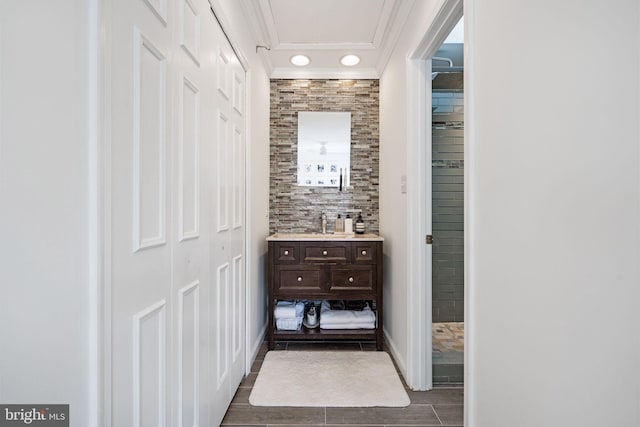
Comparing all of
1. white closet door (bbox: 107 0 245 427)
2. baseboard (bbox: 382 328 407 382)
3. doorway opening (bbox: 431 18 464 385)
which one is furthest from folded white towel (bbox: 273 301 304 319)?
doorway opening (bbox: 431 18 464 385)

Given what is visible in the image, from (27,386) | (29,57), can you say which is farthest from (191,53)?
(27,386)

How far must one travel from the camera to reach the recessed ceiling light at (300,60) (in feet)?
10.5

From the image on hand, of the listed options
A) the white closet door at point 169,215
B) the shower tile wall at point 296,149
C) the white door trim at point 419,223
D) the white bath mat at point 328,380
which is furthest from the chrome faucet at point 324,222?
the white closet door at point 169,215

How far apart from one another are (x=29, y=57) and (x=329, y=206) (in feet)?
9.77

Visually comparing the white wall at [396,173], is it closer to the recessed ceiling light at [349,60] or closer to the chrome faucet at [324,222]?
the recessed ceiling light at [349,60]

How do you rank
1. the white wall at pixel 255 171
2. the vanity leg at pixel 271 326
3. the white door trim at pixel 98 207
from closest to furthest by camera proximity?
the white door trim at pixel 98 207 < the white wall at pixel 255 171 < the vanity leg at pixel 271 326

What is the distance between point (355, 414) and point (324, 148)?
235cm

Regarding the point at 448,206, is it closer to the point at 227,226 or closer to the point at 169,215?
the point at 227,226

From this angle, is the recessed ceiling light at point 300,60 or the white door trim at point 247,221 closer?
the white door trim at point 247,221

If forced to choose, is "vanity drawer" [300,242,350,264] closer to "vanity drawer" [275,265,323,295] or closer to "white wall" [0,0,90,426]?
"vanity drawer" [275,265,323,295]

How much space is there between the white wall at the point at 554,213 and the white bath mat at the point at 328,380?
0.95 metres

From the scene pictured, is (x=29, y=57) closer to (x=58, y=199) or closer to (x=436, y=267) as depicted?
(x=58, y=199)

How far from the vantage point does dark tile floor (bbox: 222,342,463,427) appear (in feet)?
6.31

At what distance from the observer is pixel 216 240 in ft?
5.95
